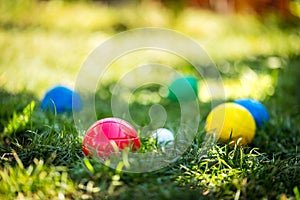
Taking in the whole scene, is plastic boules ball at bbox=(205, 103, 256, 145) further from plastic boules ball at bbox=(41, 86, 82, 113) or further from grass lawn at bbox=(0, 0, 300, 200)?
plastic boules ball at bbox=(41, 86, 82, 113)

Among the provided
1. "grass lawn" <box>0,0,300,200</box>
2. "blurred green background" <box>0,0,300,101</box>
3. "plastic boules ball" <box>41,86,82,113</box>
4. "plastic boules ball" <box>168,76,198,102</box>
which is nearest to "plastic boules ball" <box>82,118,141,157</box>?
"grass lawn" <box>0,0,300,200</box>

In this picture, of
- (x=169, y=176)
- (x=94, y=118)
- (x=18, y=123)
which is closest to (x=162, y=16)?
(x=94, y=118)

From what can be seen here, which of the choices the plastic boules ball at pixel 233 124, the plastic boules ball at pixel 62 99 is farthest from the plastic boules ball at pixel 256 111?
the plastic boules ball at pixel 62 99

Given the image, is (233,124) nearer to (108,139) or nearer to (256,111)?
(256,111)

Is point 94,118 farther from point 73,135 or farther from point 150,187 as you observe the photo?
point 150,187

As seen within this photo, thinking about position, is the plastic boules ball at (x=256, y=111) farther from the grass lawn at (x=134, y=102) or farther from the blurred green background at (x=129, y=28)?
the blurred green background at (x=129, y=28)

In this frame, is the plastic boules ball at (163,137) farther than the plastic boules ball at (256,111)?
No

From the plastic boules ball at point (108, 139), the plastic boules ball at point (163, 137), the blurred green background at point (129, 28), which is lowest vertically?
the plastic boules ball at point (163, 137)

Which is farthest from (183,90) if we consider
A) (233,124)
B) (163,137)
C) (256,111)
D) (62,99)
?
(163,137)
